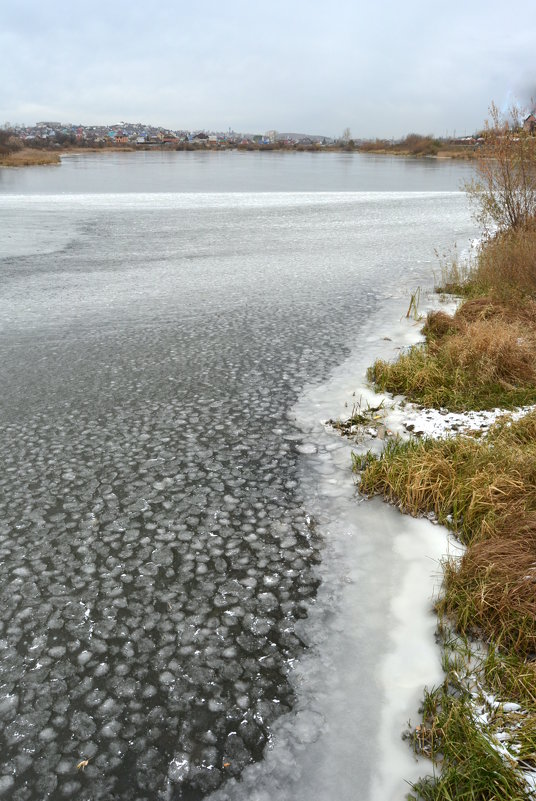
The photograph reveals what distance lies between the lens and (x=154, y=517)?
14.7ft

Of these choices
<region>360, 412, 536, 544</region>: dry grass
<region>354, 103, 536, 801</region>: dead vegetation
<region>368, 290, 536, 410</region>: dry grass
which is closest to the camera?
<region>354, 103, 536, 801</region>: dead vegetation

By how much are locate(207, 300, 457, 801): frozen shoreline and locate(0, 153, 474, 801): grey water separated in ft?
0.36

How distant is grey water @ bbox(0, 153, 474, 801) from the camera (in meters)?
2.88

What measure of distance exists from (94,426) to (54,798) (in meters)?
3.72

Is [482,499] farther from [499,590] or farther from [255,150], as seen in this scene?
[255,150]

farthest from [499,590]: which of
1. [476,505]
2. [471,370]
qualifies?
[471,370]

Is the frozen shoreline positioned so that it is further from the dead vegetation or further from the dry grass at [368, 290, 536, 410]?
the dry grass at [368, 290, 536, 410]

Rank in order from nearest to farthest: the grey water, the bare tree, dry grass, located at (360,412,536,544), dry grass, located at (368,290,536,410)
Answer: the grey water → dry grass, located at (360,412,536,544) → dry grass, located at (368,290,536,410) → the bare tree

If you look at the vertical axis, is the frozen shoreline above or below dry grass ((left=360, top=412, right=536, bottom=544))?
below

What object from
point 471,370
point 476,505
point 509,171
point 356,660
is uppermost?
point 509,171

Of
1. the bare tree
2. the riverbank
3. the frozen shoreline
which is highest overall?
the bare tree

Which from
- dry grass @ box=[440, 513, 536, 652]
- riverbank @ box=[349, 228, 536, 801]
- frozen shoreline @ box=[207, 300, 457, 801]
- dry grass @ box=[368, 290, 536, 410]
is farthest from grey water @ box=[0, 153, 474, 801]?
dry grass @ box=[368, 290, 536, 410]

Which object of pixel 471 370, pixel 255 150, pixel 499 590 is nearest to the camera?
pixel 499 590

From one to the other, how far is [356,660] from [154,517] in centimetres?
190
